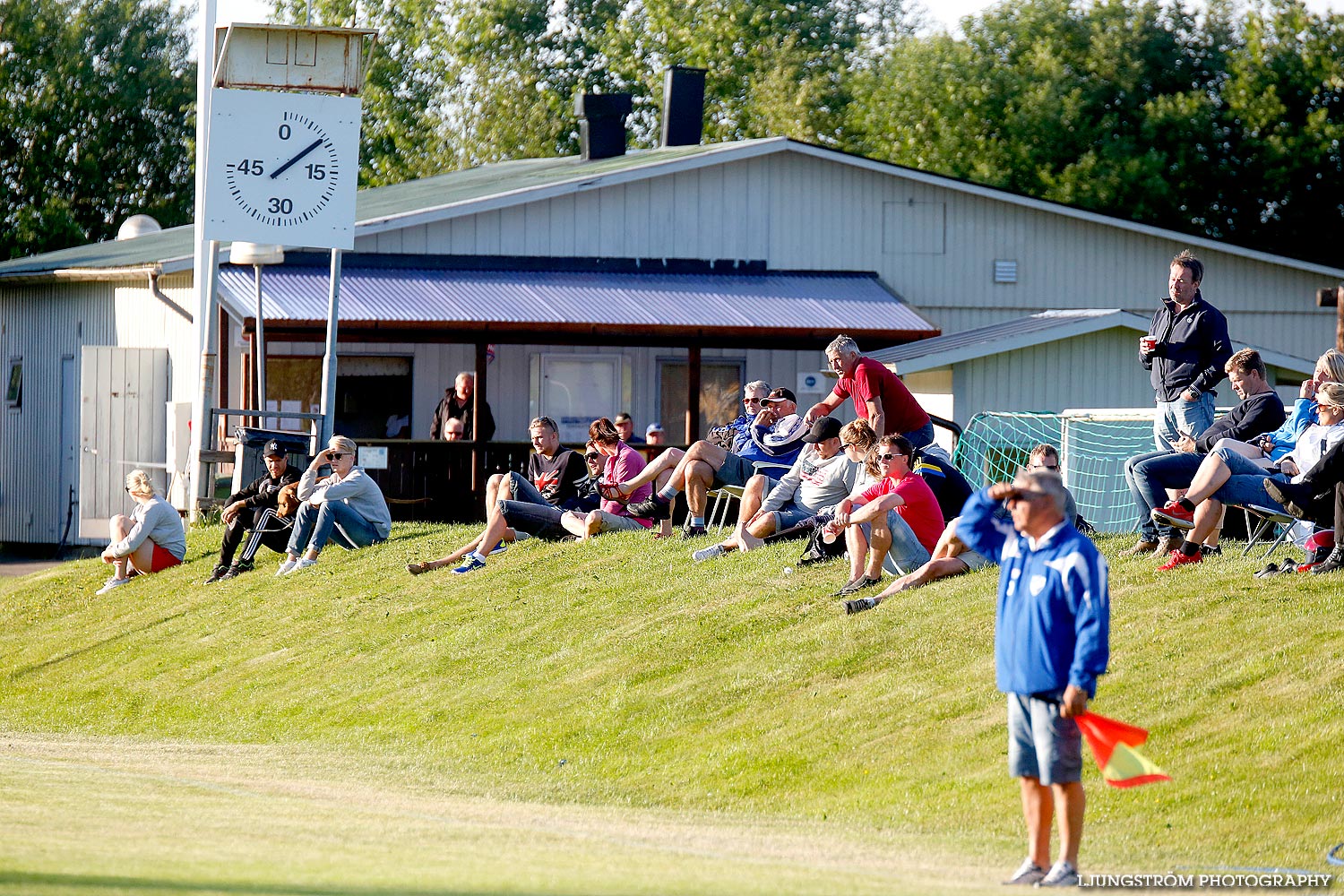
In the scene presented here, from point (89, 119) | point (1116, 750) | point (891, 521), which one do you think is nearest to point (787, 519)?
point (891, 521)

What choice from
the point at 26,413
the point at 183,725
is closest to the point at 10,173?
the point at 26,413

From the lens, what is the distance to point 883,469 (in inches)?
508

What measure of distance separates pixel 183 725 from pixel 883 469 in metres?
5.52

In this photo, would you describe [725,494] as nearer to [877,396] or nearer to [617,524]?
[617,524]

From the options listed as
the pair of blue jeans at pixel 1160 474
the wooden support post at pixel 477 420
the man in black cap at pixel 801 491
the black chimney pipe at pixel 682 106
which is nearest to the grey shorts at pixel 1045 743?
the pair of blue jeans at pixel 1160 474

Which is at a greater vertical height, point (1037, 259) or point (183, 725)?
point (1037, 259)

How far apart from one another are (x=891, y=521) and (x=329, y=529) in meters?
7.67

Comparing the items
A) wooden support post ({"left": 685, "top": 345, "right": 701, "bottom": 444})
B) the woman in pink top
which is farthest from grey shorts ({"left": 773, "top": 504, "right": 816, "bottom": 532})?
wooden support post ({"left": 685, "top": 345, "right": 701, "bottom": 444})

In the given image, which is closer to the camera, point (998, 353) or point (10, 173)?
point (998, 353)

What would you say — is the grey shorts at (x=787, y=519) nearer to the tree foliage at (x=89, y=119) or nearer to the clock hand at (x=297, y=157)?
the clock hand at (x=297, y=157)

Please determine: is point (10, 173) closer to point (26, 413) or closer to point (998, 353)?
point (26, 413)

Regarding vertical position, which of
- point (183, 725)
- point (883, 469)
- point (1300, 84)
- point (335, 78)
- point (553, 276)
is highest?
point (1300, 84)

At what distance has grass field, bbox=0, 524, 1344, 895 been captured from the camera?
7645 mm

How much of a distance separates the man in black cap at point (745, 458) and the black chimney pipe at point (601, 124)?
1649 cm
